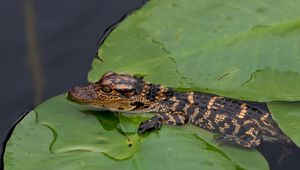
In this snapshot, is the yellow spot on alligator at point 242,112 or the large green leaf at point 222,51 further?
the yellow spot on alligator at point 242,112

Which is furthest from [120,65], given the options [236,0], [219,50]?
[236,0]

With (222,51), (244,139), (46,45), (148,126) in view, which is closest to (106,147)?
(148,126)

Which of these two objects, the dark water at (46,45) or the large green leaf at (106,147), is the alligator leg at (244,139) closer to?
the large green leaf at (106,147)

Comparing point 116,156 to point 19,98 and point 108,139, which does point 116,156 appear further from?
point 19,98

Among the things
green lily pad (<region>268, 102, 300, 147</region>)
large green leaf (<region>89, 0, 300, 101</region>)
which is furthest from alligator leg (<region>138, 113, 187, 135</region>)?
green lily pad (<region>268, 102, 300, 147</region>)

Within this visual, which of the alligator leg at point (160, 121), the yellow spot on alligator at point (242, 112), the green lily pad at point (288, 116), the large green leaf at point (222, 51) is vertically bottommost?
the yellow spot on alligator at point (242, 112)

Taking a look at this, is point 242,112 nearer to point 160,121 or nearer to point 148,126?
point 160,121

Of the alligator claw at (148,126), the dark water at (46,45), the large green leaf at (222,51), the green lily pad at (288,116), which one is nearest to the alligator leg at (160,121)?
the alligator claw at (148,126)

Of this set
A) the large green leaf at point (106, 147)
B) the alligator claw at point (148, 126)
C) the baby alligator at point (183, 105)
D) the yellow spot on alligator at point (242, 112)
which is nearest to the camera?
the large green leaf at point (106, 147)
